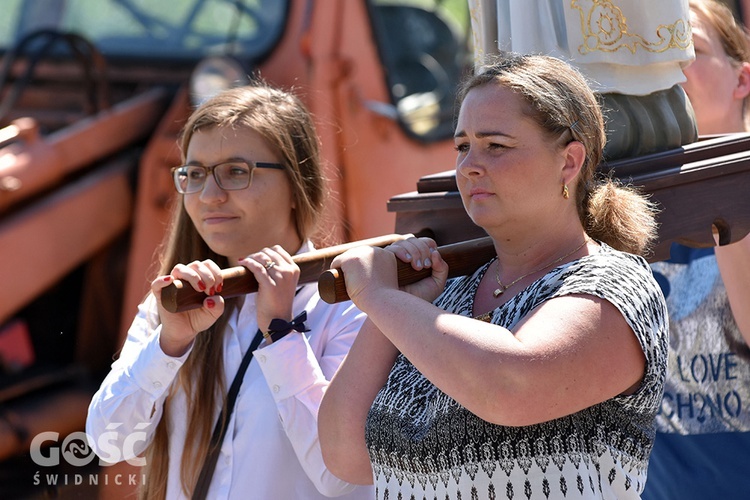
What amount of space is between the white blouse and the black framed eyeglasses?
259mm

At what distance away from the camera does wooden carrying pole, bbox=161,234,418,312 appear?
1.57 m

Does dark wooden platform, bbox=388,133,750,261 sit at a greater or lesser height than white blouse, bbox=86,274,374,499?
greater

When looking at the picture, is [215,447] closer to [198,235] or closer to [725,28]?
[198,235]

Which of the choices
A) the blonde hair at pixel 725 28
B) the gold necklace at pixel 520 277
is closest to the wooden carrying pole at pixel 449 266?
the gold necklace at pixel 520 277

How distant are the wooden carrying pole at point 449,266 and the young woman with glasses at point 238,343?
183 millimetres

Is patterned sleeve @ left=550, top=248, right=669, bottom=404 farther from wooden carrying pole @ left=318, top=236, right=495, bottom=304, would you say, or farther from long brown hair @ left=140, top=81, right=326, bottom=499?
long brown hair @ left=140, top=81, right=326, bottom=499

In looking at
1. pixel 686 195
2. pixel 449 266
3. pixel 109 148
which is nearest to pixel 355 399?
pixel 449 266

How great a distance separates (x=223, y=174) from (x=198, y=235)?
0.60 feet

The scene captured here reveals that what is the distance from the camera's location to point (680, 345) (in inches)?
95.8

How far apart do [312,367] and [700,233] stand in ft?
2.62

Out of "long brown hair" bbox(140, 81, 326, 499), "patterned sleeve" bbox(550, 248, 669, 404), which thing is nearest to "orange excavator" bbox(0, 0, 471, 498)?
"long brown hair" bbox(140, 81, 326, 499)

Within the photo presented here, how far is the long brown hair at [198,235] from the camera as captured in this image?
189 centimetres

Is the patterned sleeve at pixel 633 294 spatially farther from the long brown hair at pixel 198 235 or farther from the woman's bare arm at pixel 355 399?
the long brown hair at pixel 198 235

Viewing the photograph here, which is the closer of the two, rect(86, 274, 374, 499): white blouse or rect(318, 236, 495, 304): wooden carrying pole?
rect(318, 236, 495, 304): wooden carrying pole
